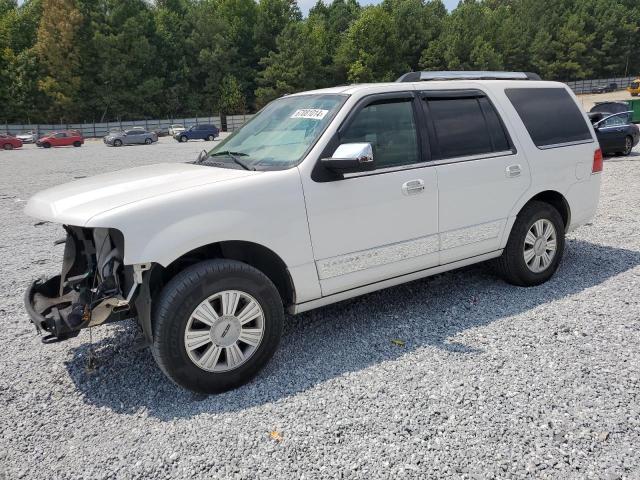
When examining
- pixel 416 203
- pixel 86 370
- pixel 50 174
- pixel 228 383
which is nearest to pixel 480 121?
pixel 416 203

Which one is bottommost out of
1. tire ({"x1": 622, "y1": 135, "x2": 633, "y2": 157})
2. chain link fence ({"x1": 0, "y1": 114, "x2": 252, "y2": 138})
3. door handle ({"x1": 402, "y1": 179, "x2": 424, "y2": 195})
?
chain link fence ({"x1": 0, "y1": 114, "x2": 252, "y2": 138})

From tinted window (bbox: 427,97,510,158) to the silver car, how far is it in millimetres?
41343

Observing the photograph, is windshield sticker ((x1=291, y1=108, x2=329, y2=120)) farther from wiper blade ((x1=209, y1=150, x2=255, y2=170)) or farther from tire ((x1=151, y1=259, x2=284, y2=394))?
tire ((x1=151, y1=259, x2=284, y2=394))

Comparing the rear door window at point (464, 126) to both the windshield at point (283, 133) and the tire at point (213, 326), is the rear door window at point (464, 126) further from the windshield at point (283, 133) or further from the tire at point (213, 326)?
the tire at point (213, 326)

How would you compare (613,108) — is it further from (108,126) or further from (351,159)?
(108,126)

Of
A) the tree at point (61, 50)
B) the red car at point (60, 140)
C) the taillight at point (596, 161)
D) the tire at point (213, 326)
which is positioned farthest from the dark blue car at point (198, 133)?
the tire at point (213, 326)

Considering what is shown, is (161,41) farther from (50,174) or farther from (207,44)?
(50,174)

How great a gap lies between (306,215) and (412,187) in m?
0.96

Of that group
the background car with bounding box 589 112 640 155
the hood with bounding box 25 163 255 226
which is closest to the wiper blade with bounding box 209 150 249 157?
the hood with bounding box 25 163 255 226

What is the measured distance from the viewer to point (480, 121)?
4562 millimetres

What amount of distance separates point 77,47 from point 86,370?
251 ft

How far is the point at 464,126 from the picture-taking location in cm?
444

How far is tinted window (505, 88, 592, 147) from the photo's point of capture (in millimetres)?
4867

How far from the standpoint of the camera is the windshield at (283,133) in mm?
3725
